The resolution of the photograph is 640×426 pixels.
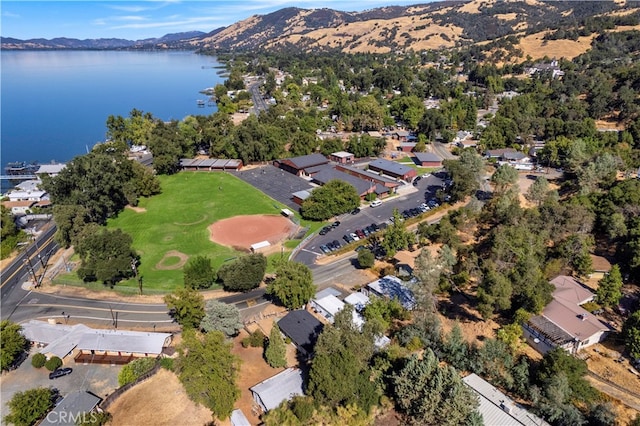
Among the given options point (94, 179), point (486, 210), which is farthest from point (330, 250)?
point (94, 179)

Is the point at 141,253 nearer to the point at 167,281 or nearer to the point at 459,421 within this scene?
the point at 167,281

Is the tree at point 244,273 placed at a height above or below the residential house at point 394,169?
above

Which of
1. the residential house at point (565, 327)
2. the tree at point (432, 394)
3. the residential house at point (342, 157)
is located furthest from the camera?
the residential house at point (342, 157)

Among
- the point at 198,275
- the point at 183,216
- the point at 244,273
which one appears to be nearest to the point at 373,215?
the point at 244,273

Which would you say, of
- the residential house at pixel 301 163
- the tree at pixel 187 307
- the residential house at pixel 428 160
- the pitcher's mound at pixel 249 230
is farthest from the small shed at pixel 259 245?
the residential house at pixel 428 160

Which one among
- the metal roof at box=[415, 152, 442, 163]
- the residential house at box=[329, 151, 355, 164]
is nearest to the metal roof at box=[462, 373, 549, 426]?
the metal roof at box=[415, 152, 442, 163]

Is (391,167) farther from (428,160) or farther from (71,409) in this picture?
(71,409)

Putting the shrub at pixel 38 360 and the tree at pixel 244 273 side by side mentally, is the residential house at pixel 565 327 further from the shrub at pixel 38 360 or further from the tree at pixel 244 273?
the shrub at pixel 38 360
